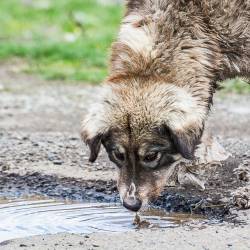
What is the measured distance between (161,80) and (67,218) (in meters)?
1.22

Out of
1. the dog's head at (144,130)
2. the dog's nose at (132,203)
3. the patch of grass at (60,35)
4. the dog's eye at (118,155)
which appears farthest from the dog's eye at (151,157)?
the patch of grass at (60,35)

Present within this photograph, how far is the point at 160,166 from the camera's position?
7035mm

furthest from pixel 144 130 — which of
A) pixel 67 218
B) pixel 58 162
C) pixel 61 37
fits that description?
pixel 61 37

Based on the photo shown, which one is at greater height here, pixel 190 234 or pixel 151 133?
pixel 151 133

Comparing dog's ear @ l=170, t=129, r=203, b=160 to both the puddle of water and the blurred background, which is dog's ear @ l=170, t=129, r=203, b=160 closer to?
the puddle of water

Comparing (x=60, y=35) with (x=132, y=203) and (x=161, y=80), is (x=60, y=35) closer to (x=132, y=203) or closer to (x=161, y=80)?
(x=161, y=80)

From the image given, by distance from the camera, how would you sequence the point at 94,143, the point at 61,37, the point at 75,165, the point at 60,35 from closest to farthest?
the point at 94,143 → the point at 75,165 → the point at 61,37 → the point at 60,35

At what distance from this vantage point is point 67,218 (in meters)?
7.25

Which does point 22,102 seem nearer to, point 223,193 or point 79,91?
point 79,91

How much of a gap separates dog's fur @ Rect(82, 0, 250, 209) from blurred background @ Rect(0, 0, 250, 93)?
4896 millimetres

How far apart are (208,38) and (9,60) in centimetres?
708

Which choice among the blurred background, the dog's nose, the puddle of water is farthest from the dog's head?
the blurred background

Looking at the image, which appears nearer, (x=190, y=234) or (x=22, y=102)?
(x=190, y=234)

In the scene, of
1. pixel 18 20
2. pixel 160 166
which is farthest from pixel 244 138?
pixel 18 20
